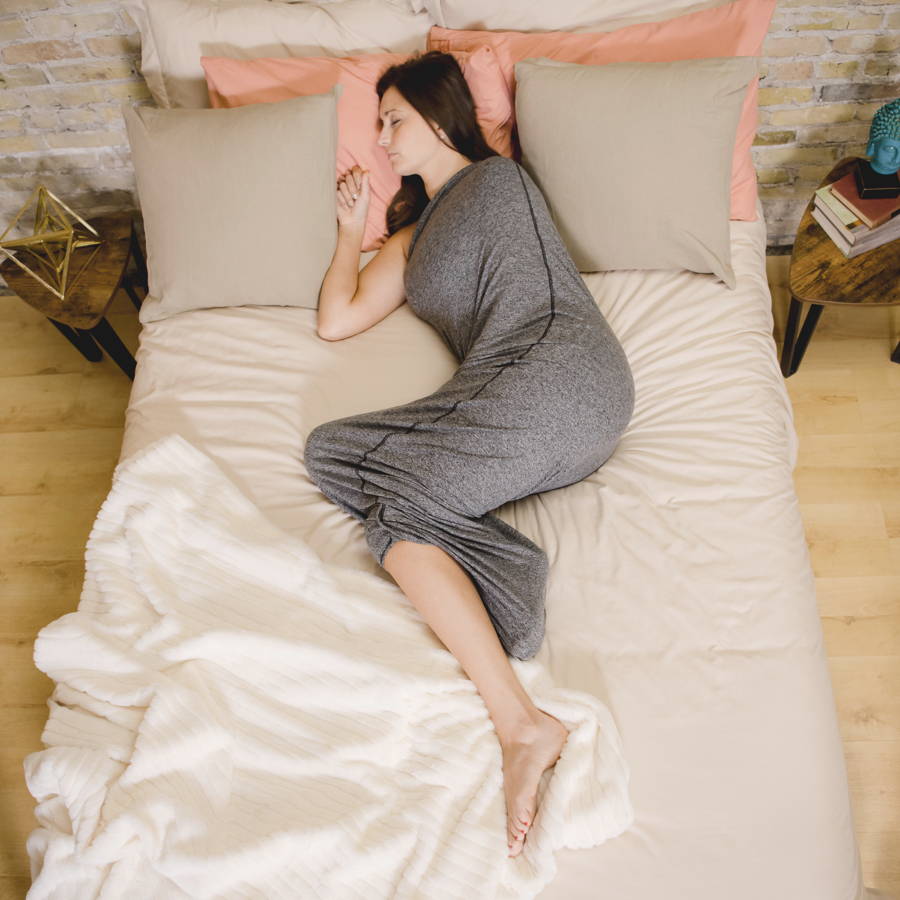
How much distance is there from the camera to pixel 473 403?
47.6 inches

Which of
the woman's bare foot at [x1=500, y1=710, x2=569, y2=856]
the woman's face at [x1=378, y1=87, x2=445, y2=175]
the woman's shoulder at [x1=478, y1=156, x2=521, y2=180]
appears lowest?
the woman's bare foot at [x1=500, y1=710, x2=569, y2=856]

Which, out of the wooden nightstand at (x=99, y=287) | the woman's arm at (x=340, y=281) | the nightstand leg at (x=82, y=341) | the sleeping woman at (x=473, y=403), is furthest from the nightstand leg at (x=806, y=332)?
the nightstand leg at (x=82, y=341)

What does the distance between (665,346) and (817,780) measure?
83 centimetres

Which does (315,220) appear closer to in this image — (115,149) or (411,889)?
(115,149)

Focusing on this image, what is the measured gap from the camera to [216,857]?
Answer: 87 cm

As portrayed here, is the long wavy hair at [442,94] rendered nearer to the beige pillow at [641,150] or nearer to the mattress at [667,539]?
the beige pillow at [641,150]

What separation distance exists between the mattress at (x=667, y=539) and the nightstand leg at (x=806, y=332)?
7.2 inches

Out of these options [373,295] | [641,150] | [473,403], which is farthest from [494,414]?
[641,150]

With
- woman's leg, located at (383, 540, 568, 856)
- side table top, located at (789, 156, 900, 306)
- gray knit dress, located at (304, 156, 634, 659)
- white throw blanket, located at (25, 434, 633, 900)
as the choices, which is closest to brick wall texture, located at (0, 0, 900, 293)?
side table top, located at (789, 156, 900, 306)

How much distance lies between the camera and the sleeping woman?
1072 millimetres

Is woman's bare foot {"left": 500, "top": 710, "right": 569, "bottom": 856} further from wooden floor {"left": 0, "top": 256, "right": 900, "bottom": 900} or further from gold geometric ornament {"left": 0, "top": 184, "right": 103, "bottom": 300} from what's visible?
gold geometric ornament {"left": 0, "top": 184, "right": 103, "bottom": 300}

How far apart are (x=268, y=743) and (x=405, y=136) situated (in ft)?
4.04

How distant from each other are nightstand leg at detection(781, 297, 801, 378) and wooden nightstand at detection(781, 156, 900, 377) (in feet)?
0.20

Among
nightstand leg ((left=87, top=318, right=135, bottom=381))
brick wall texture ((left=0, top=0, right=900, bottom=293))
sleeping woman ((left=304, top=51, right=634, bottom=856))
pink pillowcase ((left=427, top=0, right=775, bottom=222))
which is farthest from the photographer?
nightstand leg ((left=87, top=318, right=135, bottom=381))
